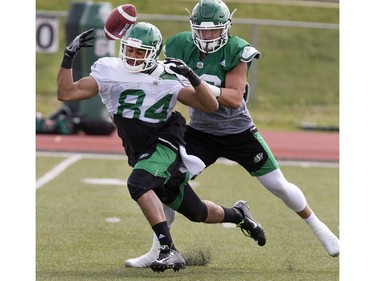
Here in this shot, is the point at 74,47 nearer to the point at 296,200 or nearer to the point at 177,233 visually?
the point at 296,200

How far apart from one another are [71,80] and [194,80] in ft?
2.15

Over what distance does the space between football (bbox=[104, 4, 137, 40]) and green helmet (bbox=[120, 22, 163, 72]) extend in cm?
27

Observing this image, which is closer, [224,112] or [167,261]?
[167,261]

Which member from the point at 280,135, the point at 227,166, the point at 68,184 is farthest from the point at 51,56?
the point at 68,184

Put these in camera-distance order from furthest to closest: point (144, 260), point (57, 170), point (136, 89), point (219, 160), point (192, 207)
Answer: point (219, 160) → point (57, 170) → point (144, 260) → point (192, 207) → point (136, 89)

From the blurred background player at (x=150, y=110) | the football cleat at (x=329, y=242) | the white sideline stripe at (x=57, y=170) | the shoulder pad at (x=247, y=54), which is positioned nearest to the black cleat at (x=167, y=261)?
the blurred background player at (x=150, y=110)

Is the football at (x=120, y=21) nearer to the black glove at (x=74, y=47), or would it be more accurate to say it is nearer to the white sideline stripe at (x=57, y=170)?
the black glove at (x=74, y=47)

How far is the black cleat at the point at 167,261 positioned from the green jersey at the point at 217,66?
3.25ft

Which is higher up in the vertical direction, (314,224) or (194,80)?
(194,80)

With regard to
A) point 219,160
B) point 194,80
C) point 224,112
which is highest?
point 194,80

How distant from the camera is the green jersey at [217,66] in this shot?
591 centimetres

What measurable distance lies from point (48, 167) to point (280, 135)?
4.90 meters

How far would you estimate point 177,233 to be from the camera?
23.6 ft

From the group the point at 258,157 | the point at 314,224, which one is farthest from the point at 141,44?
the point at 314,224
